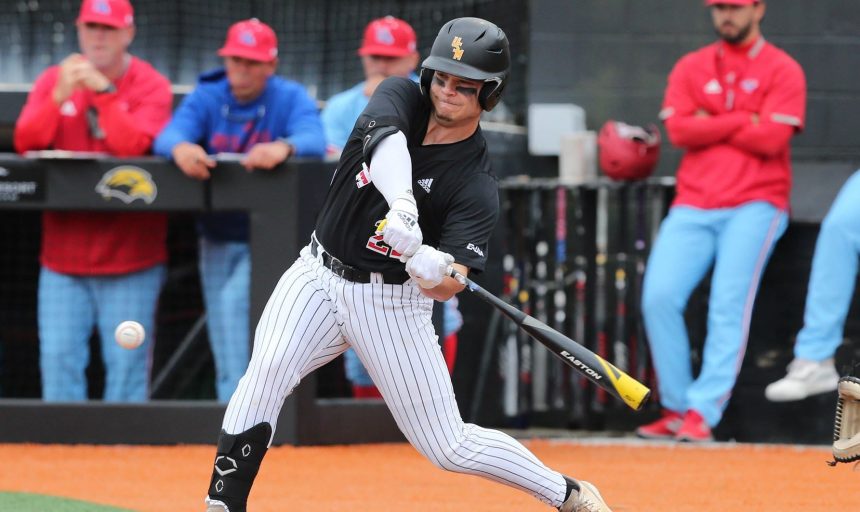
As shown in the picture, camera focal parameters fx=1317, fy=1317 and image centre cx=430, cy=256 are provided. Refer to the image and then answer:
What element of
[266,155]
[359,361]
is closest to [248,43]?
[266,155]

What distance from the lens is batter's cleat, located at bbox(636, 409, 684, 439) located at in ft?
19.9

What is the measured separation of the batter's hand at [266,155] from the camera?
564 cm

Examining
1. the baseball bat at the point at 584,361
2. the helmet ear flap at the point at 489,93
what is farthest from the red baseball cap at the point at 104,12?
the baseball bat at the point at 584,361

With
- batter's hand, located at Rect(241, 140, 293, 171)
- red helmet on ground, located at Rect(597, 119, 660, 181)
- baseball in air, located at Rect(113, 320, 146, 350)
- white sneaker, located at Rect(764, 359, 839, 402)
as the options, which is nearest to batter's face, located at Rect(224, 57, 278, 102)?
batter's hand, located at Rect(241, 140, 293, 171)

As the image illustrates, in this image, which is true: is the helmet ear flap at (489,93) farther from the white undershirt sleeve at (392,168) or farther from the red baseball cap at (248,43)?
the red baseball cap at (248,43)

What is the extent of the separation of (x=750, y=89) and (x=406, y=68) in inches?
62.1

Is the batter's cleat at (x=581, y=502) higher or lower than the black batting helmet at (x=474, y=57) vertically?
lower

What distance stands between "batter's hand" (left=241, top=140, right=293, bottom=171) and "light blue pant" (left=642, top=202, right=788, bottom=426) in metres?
1.78

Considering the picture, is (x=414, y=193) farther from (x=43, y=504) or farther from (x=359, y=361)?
(x=359, y=361)

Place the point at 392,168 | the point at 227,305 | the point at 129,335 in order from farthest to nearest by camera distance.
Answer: the point at 227,305 < the point at 129,335 < the point at 392,168

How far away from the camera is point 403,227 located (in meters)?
3.33

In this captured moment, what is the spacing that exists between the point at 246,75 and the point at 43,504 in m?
2.14

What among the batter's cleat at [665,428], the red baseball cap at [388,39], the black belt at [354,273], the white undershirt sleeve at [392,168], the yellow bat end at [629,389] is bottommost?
the batter's cleat at [665,428]

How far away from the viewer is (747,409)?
20.5 feet
